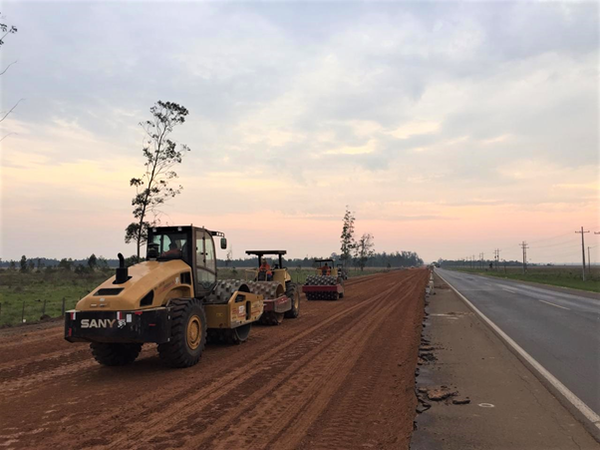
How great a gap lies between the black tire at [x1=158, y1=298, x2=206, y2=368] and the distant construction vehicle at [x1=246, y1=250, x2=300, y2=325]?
429 cm

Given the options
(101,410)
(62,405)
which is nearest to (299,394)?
(101,410)

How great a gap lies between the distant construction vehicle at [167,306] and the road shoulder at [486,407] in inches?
172

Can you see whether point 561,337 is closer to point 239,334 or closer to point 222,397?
point 239,334

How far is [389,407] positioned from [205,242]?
5783 millimetres

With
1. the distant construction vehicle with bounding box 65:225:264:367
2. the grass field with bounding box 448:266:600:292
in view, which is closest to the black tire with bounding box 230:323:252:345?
the distant construction vehicle with bounding box 65:225:264:367

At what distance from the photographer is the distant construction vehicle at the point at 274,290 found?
14164mm

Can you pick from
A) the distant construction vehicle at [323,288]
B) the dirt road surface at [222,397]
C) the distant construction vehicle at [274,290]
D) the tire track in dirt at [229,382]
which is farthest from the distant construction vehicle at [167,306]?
the distant construction vehicle at [323,288]

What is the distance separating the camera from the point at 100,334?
737 cm

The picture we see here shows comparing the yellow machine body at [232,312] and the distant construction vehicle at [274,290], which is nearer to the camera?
the yellow machine body at [232,312]

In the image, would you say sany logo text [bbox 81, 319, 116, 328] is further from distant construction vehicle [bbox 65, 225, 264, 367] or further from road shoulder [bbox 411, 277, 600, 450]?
road shoulder [bbox 411, 277, 600, 450]

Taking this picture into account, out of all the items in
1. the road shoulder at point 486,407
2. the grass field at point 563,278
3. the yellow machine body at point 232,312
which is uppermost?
the yellow machine body at point 232,312

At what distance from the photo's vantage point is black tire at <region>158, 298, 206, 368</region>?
7973 mm

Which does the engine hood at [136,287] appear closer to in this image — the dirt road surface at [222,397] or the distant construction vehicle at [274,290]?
the dirt road surface at [222,397]

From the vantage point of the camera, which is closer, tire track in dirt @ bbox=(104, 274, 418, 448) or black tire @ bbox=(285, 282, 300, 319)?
tire track in dirt @ bbox=(104, 274, 418, 448)
